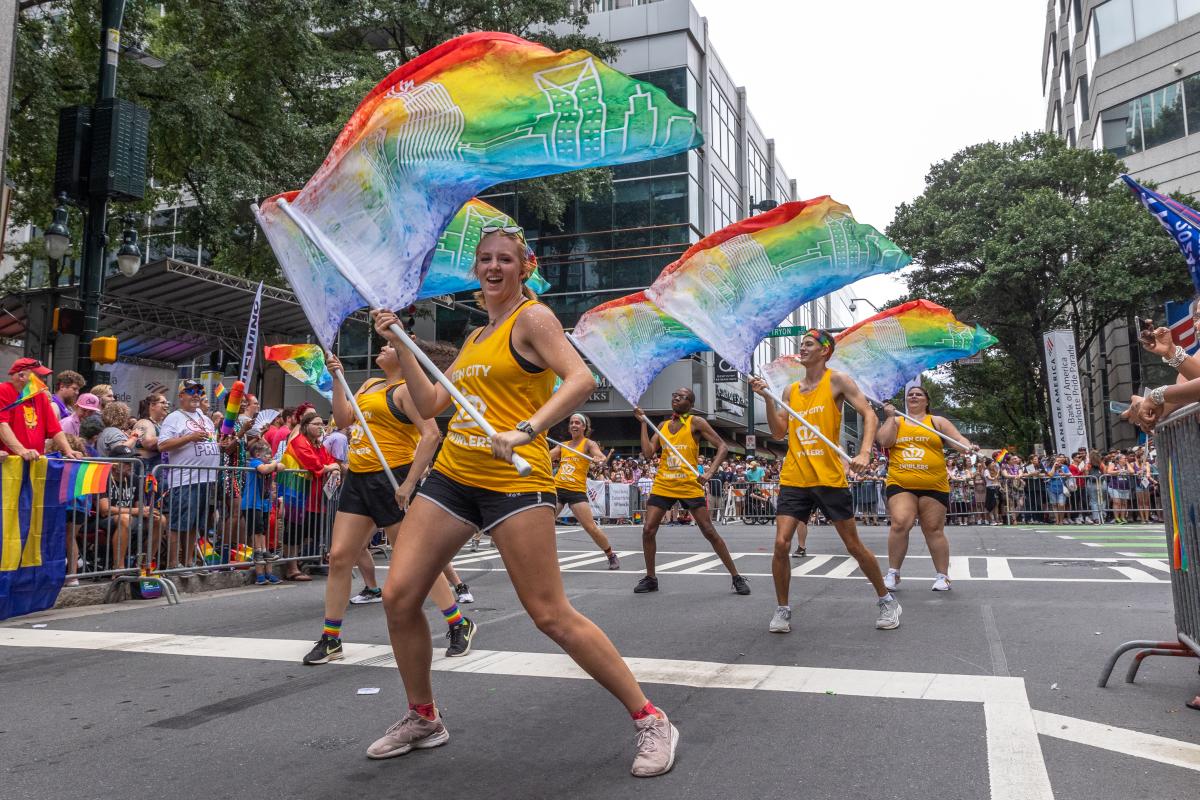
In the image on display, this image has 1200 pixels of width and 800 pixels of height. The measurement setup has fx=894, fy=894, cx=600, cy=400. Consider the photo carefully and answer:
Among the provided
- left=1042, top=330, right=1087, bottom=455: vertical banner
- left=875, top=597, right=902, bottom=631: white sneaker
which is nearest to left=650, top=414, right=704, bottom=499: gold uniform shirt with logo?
left=875, top=597, right=902, bottom=631: white sneaker

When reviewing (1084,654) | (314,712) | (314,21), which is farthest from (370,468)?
(314,21)

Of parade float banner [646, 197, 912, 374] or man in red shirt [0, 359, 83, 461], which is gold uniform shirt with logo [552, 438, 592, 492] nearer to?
parade float banner [646, 197, 912, 374]

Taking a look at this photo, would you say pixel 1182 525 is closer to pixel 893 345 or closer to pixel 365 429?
pixel 365 429

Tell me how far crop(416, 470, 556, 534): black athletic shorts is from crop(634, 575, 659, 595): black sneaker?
528cm

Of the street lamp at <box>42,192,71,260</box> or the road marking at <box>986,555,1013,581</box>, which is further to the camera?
the street lamp at <box>42,192,71,260</box>

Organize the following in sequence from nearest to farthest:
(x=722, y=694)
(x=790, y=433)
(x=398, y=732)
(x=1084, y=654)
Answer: (x=398, y=732) < (x=722, y=694) < (x=1084, y=654) < (x=790, y=433)

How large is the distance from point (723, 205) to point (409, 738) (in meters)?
37.9

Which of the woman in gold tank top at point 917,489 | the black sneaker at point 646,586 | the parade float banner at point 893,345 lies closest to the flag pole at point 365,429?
the black sneaker at point 646,586

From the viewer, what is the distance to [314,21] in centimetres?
2219

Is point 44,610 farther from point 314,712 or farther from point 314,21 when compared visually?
point 314,21

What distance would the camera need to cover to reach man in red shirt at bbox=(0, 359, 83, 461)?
25.0 feet

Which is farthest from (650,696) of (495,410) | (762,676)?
(495,410)

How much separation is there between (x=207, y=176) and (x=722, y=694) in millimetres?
17813

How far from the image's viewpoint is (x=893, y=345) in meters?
9.95
